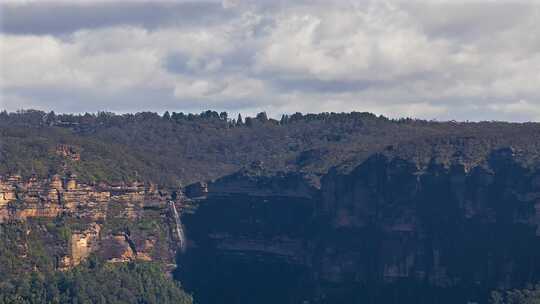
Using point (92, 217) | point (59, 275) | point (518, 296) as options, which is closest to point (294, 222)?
point (92, 217)

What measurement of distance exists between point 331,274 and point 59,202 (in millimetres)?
28771

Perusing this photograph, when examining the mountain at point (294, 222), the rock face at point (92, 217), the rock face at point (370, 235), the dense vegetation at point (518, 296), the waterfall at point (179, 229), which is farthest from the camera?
the waterfall at point (179, 229)

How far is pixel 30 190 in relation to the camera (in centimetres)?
17712

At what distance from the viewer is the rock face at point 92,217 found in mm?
175250

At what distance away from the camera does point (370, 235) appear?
178 metres

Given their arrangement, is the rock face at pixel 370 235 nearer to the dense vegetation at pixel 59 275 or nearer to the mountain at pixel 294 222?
the mountain at pixel 294 222

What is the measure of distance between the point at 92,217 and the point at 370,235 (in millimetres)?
29040

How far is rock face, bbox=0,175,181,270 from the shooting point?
175 meters

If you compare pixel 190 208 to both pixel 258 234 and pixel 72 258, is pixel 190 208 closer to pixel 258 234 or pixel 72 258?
pixel 258 234

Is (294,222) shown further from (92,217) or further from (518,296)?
(518,296)

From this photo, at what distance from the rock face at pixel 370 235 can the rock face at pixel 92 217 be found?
191 inches

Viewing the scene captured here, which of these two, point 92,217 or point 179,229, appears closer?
point 92,217

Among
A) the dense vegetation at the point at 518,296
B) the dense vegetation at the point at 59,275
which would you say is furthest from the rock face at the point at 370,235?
the dense vegetation at the point at 59,275

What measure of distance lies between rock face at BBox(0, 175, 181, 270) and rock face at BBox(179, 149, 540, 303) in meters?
4.85
